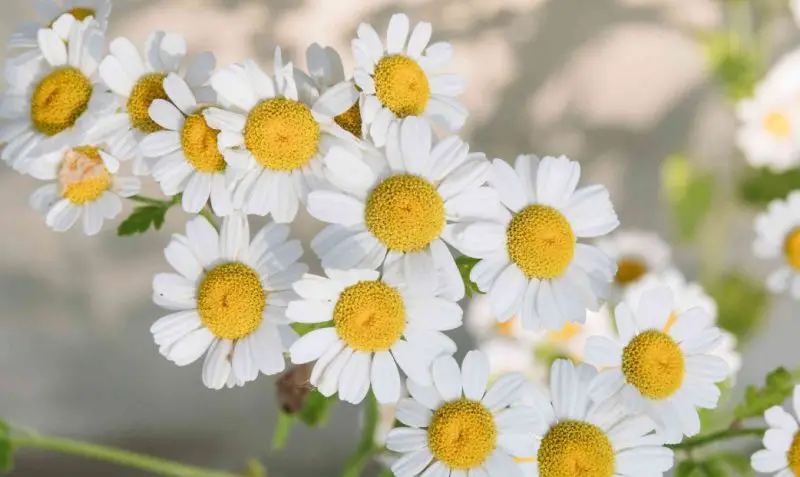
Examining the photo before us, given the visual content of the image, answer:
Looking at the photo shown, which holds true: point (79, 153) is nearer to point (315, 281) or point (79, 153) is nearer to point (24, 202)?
point (315, 281)

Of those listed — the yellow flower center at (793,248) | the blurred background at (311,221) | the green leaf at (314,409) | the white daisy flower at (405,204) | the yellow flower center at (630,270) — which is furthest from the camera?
the blurred background at (311,221)

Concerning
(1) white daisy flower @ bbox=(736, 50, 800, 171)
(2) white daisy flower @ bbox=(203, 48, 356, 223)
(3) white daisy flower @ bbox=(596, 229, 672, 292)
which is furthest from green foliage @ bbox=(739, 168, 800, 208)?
(2) white daisy flower @ bbox=(203, 48, 356, 223)

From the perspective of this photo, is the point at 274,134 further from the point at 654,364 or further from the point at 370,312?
the point at 654,364

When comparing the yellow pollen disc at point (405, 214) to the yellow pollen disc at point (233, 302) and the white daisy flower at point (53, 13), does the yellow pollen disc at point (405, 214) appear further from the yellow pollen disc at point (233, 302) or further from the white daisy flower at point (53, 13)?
the white daisy flower at point (53, 13)

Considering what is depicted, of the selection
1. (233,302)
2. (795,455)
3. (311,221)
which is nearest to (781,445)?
(795,455)

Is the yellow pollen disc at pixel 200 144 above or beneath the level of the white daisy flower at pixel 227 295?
above

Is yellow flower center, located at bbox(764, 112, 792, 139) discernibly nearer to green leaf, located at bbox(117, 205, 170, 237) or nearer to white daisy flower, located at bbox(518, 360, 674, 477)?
white daisy flower, located at bbox(518, 360, 674, 477)

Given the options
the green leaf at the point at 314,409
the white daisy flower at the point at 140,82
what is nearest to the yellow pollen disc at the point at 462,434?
the green leaf at the point at 314,409

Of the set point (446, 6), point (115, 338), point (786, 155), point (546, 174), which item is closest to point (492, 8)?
point (446, 6)
